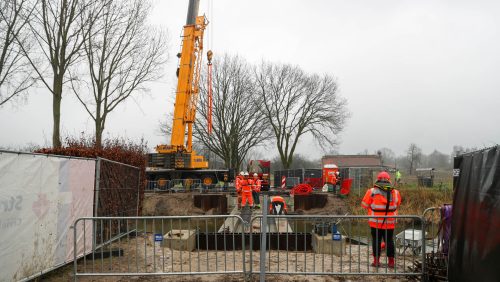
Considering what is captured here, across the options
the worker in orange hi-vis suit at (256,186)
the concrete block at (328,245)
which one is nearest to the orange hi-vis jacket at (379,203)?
the concrete block at (328,245)

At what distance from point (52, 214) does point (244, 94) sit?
113 ft

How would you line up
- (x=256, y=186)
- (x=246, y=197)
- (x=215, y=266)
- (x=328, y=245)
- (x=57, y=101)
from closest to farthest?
1. (x=215, y=266)
2. (x=328, y=245)
3. (x=57, y=101)
4. (x=246, y=197)
5. (x=256, y=186)

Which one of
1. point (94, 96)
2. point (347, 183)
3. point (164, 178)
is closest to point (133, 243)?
point (94, 96)

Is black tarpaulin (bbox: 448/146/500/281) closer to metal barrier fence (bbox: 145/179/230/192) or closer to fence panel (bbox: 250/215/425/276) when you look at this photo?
fence panel (bbox: 250/215/425/276)

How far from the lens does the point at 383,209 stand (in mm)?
7105

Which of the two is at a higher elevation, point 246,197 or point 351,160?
point 351,160

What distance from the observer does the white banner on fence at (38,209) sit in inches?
208

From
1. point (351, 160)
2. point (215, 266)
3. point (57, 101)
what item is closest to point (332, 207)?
point (57, 101)

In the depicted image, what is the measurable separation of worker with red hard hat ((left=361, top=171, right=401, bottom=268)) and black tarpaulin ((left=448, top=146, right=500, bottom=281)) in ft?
5.62

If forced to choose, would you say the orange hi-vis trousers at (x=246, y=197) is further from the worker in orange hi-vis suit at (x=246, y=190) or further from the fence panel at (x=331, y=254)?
the fence panel at (x=331, y=254)

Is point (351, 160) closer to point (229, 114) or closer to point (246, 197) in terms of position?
point (229, 114)

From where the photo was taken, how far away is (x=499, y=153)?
12.8 feet

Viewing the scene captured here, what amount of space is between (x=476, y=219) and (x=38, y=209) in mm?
5990

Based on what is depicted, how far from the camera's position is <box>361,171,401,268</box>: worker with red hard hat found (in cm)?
691
